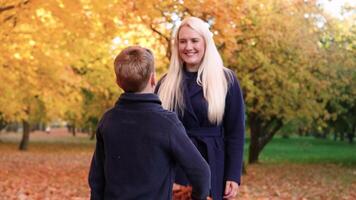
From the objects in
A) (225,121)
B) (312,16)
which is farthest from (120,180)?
(312,16)

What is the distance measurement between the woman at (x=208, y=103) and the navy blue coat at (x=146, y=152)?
508 mm

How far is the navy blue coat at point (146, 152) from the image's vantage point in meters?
2.97

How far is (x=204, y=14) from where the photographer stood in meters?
12.4

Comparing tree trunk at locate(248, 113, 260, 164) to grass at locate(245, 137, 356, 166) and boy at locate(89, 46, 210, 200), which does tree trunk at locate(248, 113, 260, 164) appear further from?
boy at locate(89, 46, 210, 200)

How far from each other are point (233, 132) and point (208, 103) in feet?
0.87

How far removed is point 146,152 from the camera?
2.97 metres

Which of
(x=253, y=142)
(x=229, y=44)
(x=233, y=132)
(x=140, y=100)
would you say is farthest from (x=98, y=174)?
(x=253, y=142)

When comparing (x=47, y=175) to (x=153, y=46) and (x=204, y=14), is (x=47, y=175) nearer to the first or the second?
(x=153, y=46)

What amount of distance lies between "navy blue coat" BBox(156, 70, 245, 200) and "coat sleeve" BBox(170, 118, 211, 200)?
0.46m

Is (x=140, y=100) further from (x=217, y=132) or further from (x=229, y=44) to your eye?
(x=229, y=44)

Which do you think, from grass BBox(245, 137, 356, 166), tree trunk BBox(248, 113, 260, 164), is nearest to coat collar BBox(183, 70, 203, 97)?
tree trunk BBox(248, 113, 260, 164)

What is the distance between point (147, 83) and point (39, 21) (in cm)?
1013

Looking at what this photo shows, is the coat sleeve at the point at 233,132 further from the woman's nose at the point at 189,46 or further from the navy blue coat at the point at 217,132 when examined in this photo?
the woman's nose at the point at 189,46

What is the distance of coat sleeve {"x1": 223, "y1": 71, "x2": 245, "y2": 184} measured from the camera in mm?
3611
